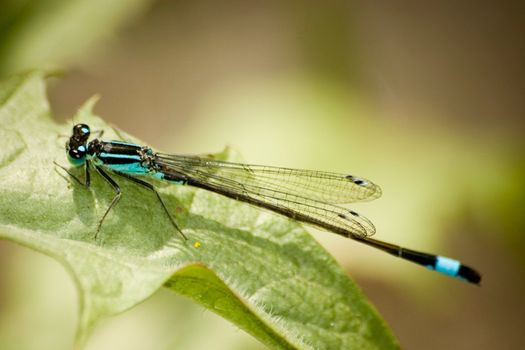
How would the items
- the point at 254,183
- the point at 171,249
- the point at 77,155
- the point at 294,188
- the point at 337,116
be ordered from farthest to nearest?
the point at 337,116 < the point at 294,188 < the point at 254,183 < the point at 77,155 < the point at 171,249

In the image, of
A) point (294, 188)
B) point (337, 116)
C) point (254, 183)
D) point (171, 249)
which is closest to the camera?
point (171, 249)

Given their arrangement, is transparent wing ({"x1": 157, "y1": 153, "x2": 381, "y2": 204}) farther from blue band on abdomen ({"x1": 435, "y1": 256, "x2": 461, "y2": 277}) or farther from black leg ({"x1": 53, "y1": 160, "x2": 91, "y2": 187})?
black leg ({"x1": 53, "y1": 160, "x2": 91, "y2": 187})

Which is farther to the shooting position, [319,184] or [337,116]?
[337,116]

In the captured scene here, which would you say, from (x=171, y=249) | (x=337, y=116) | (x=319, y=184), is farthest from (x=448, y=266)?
(x=171, y=249)

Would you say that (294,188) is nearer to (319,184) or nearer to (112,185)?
(319,184)

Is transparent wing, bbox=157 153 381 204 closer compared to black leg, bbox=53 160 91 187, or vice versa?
black leg, bbox=53 160 91 187

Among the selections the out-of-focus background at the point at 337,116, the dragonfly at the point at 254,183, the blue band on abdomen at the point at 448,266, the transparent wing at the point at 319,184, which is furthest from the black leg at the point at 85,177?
the blue band on abdomen at the point at 448,266

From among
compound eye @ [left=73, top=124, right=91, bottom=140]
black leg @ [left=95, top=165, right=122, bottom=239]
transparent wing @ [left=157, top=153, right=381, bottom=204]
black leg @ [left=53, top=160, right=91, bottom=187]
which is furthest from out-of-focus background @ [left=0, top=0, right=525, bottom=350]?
compound eye @ [left=73, top=124, right=91, bottom=140]

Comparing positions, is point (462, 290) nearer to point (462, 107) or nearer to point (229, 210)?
point (462, 107)
